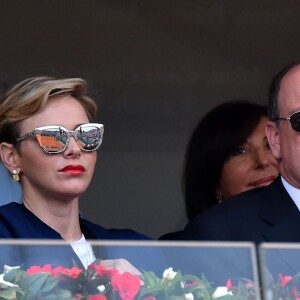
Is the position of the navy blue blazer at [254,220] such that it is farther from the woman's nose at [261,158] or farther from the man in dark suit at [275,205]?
the woman's nose at [261,158]

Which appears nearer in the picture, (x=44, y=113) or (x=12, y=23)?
(x=44, y=113)

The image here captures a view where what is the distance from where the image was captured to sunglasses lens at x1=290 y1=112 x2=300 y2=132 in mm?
2803

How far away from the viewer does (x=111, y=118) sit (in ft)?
17.0

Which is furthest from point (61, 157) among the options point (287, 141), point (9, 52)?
point (9, 52)

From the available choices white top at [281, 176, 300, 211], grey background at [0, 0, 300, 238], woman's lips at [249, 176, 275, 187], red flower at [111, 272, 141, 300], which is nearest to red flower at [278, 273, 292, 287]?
red flower at [111, 272, 141, 300]

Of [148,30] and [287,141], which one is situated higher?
[148,30]

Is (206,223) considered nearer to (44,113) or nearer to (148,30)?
(44,113)

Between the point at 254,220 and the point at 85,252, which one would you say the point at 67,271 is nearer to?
the point at 85,252

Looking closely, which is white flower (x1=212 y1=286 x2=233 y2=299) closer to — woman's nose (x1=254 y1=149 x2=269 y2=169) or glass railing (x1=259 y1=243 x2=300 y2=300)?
glass railing (x1=259 y1=243 x2=300 y2=300)

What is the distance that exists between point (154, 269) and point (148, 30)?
3216 millimetres

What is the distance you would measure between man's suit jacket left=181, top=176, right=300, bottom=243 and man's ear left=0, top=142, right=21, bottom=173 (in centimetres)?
50

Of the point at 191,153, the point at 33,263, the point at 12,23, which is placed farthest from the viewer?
the point at 12,23

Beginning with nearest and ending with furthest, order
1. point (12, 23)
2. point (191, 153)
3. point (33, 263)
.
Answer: point (33, 263), point (191, 153), point (12, 23)

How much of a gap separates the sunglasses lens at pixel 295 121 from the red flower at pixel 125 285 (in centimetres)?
95
